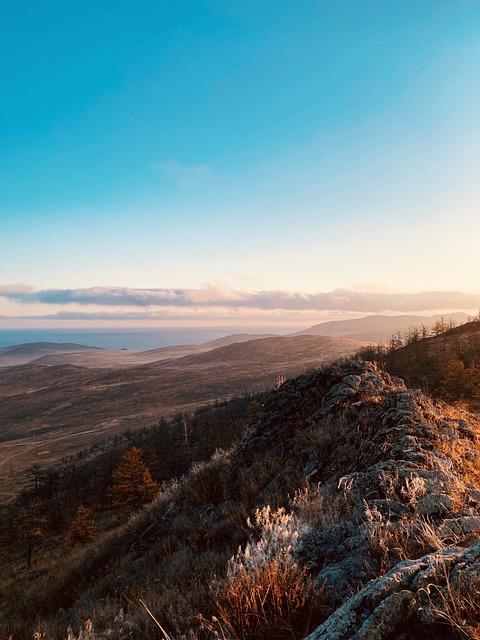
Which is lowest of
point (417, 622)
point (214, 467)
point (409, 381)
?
point (409, 381)

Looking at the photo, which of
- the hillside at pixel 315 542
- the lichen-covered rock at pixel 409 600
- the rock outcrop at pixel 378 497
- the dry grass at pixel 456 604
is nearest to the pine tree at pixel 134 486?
the hillside at pixel 315 542

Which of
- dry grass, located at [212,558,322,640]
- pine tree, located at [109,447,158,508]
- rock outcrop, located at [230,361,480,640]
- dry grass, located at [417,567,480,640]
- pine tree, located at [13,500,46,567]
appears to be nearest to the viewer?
dry grass, located at [417,567,480,640]

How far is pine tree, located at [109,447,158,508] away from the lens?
43.9 m

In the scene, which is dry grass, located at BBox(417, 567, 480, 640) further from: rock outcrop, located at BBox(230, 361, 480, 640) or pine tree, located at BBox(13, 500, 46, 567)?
pine tree, located at BBox(13, 500, 46, 567)

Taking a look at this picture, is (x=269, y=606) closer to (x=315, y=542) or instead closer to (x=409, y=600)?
(x=409, y=600)

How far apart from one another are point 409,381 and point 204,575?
37.4 m

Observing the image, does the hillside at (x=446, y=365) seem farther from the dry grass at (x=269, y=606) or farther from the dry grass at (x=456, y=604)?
the dry grass at (x=456, y=604)

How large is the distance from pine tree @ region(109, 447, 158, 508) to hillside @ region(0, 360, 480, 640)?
36.6m

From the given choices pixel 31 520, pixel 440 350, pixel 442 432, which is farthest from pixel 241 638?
pixel 31 520

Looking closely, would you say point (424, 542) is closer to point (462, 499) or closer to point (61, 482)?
point (462, 499)

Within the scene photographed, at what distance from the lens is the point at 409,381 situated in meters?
37.0

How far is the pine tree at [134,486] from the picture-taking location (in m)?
43.9

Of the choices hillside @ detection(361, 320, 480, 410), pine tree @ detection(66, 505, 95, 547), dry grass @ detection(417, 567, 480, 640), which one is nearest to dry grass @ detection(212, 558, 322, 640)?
dry grass @ detection(417, 567, 480, 640)

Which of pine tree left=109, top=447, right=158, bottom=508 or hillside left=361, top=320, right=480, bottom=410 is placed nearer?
hillside left=361, top=320, right=480, bottom=410
